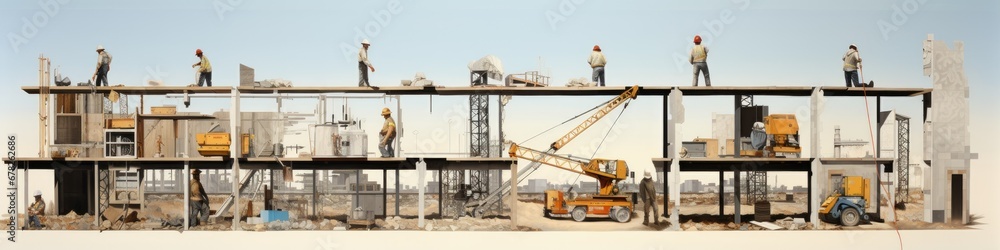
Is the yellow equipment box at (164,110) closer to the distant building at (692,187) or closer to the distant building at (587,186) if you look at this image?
the distant building at (587,186)

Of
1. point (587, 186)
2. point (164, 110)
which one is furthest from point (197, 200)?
point (587, 186)

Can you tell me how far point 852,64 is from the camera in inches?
964

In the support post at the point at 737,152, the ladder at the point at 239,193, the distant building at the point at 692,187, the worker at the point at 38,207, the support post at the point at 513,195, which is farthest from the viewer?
the distant building at the point at 692,187

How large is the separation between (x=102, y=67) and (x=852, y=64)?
60.5ft

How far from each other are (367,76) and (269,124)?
291 centimetres

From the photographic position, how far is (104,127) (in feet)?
82.2

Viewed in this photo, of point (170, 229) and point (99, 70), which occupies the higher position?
point (99, 70)

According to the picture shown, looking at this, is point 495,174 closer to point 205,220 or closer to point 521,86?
point 521,86

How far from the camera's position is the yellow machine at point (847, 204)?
24.3 metres

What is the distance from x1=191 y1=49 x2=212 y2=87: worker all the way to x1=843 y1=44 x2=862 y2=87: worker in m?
15.6

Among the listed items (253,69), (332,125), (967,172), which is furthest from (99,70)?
(967,172)

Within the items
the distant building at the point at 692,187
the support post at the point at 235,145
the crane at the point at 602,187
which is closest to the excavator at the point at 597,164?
the crane at the point at 602,187

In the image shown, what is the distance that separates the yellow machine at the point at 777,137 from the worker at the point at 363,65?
9467 millimetres

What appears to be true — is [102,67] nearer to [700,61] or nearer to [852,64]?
[700,61]
